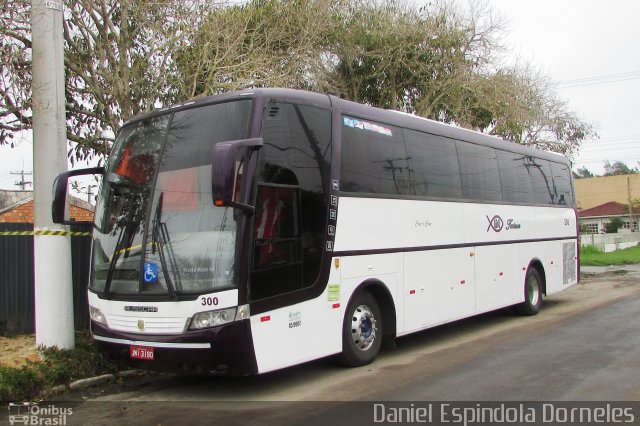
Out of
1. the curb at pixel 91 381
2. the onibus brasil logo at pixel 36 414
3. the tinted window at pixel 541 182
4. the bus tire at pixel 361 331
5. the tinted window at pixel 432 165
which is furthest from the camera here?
the tinted window at pixel 541 182

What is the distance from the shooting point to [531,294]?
12.4 metres

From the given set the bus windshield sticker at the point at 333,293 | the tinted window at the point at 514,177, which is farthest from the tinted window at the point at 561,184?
the bus windshield sticker at the point at 333,293

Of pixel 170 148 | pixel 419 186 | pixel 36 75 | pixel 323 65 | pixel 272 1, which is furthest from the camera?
pixel 323 65

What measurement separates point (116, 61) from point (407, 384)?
8.36m

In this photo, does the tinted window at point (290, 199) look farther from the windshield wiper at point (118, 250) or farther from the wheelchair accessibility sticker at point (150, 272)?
the windshield wiper at point (118, 250)

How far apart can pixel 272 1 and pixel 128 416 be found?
1077 centimetres

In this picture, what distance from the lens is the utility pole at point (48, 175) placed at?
24.9 ft

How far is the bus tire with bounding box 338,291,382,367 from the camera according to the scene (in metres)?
7.39

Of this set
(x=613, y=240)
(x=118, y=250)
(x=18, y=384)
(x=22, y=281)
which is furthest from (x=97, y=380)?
(x=613, y=240)

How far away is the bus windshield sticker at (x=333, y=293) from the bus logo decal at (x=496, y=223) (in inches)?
183

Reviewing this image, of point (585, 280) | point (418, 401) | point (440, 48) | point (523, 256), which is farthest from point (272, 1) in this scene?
point (585, 280)

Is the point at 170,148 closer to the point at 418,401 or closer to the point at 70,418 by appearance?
the point at 70,418

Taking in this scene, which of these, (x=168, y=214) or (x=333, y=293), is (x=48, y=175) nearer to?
(x=168, y=214)

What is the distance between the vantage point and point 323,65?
15.5 meters
